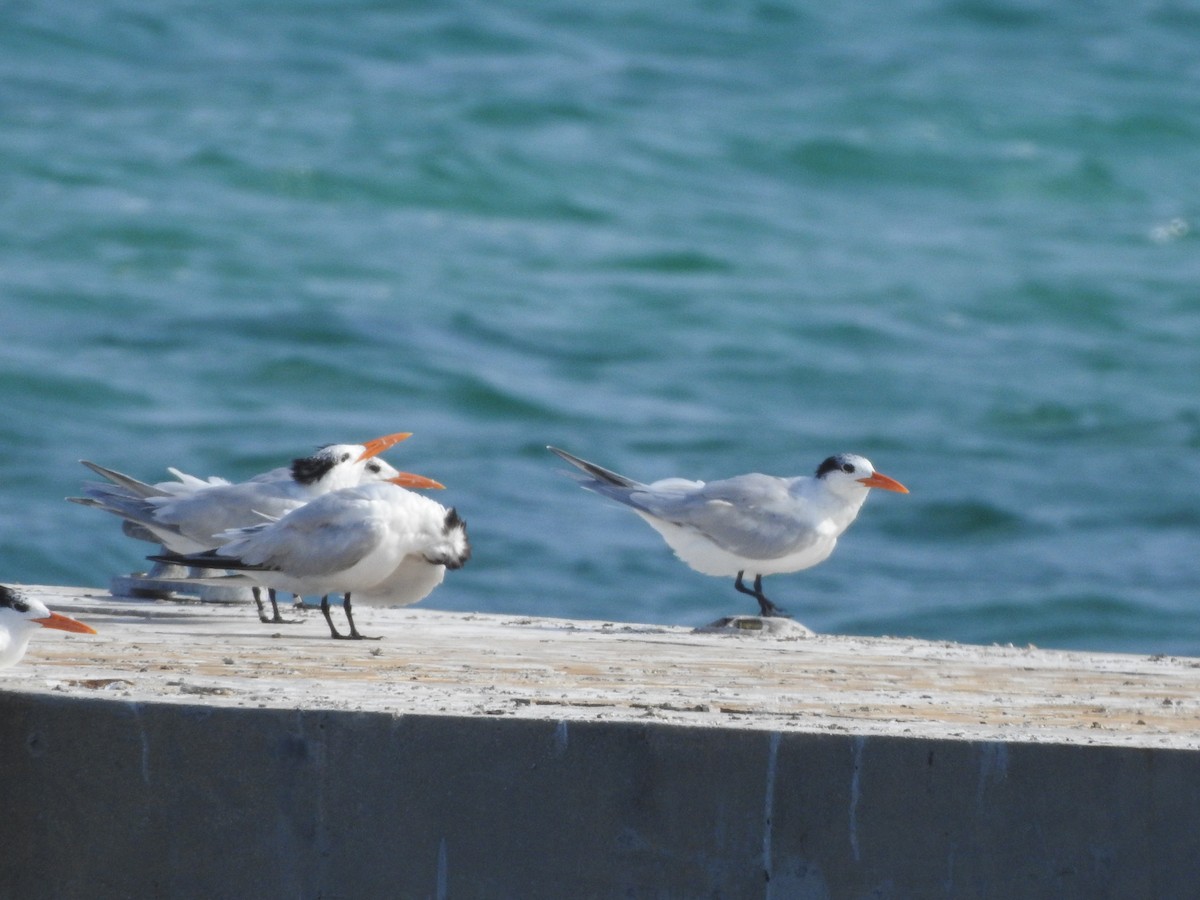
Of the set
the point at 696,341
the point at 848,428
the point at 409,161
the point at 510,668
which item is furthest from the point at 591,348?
the point at 510,668

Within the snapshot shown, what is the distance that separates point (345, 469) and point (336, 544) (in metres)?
1.08

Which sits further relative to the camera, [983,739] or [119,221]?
[119,221]

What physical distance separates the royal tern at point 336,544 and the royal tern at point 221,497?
511 mm

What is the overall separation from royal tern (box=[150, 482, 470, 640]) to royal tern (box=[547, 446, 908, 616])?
142 cm

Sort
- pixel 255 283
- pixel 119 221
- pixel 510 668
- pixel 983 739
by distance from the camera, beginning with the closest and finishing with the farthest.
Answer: pixel 983 739, pixel 510 668, pixel 255 283, pixel 119 221

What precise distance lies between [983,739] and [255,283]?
2142 cm

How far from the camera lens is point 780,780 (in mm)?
4504

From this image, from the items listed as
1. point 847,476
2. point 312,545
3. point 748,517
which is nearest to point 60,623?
point 312,545

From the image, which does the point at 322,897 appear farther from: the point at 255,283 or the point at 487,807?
the point at 255,283

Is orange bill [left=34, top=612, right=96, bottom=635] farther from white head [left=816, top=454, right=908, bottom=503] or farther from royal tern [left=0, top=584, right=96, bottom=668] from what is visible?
white head [left=816, top=454, right=908, bottom=503]

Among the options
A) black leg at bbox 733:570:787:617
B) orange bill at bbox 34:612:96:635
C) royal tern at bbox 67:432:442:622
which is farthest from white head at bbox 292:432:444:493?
orange bill at bbox 34:612:96:635

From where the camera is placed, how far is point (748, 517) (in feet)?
26.3

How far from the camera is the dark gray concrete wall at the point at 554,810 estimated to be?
448cm

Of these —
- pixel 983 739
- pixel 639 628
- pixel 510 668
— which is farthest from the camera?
pixel 639 628
